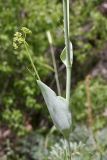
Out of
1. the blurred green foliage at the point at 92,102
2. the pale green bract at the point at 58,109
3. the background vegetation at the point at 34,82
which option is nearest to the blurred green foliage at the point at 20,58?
the background vegetation at the point at 34,82

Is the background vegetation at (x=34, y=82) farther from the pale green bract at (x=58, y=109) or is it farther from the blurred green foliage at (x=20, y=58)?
the pale green bract at (x=58, y=109)

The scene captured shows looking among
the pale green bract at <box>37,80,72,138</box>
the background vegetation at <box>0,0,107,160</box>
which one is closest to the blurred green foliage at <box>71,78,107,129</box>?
the background vegetation at <box>0,0,107,160</box>

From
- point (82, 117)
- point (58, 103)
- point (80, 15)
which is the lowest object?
point (82, 117)

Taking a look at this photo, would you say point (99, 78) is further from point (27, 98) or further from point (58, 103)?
point (58, 103)

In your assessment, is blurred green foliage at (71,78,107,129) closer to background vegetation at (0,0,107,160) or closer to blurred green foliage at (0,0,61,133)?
background vegetation at (0,0,107,160)

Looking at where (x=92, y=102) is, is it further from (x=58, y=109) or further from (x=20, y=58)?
(x=58, y=109)

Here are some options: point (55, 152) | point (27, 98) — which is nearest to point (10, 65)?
point (27, 98)

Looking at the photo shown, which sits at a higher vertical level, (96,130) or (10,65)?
(10,65)
